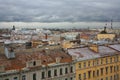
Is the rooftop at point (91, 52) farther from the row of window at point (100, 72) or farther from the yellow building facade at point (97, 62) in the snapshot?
the row of window at point (100, 72)

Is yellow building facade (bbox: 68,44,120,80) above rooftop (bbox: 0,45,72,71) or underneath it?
underneath

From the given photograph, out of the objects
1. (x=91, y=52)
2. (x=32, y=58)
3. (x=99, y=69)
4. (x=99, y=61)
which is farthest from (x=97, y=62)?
(x=32, y=58)

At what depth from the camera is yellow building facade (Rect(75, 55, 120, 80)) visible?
52037mm

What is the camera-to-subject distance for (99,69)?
184 feet

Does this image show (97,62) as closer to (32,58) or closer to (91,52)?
(91,52)

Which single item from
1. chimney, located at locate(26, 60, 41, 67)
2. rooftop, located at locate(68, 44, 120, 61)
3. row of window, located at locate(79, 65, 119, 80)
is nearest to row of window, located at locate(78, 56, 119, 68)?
rooftop, located at locate(68, 44, 120, 61)

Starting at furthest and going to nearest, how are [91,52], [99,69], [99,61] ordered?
[91,52]
[99,61]
[99,69]

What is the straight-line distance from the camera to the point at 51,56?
48.9 metres

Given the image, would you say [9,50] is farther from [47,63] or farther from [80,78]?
[80,78]

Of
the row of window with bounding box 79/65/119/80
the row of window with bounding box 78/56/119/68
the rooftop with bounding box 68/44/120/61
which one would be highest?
the rooftop with bounding box 68/44/120/61

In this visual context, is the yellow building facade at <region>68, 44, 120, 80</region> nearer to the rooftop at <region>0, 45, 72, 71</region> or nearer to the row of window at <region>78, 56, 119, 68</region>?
the row of window at <region>78, 56, 119, 68</region>

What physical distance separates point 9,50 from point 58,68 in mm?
10373

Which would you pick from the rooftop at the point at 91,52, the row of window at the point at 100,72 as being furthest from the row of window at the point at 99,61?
the row of window at the point at 100,72

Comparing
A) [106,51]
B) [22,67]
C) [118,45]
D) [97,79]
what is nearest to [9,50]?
[22,67]
